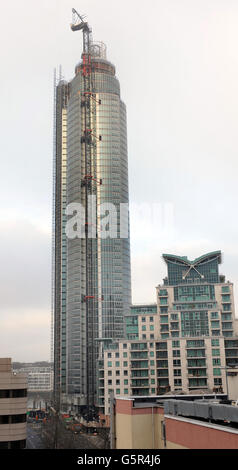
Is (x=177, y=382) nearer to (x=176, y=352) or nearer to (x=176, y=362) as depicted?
(x=176, y=362)

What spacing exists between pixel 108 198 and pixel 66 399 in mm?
72995

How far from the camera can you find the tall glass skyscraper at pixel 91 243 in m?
168

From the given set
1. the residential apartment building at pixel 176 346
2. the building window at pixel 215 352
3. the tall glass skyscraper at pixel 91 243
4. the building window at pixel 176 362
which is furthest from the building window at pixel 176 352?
the tall glass skyscraper at pixel 91 243

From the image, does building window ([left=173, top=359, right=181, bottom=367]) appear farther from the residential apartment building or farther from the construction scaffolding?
the construction scaffolding

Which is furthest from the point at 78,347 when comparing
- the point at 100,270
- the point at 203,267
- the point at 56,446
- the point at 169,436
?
the point at 169,436

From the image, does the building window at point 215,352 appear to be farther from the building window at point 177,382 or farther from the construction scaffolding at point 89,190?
the construction scaffolding at point 89,190

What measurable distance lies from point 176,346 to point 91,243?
69691 mm

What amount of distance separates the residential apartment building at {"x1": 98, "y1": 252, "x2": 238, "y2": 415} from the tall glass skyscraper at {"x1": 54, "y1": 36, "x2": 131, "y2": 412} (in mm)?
41115

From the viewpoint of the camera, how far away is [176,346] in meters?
110

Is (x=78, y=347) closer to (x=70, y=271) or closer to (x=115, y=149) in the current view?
(x=70, y=271)

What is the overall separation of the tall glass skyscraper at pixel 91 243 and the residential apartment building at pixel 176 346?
135 feet

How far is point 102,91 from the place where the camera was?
18975 centimetres

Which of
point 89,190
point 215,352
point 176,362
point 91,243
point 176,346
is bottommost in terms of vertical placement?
point 176,362

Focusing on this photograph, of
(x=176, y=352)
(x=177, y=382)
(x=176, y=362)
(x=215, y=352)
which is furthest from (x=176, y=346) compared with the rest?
(x=215, y=352)
